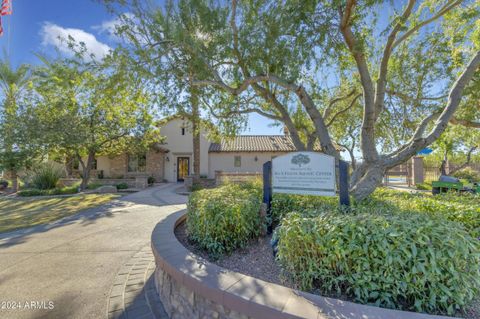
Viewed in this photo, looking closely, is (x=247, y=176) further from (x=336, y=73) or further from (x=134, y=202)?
(x=336, y=73)

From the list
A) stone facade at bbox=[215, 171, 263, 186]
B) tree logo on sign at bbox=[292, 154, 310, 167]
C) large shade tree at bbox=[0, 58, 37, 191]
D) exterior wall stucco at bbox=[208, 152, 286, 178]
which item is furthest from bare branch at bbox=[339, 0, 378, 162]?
large shade tree at bbox=[0, 58, 37, 191]

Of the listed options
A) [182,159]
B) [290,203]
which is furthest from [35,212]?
[182,159]

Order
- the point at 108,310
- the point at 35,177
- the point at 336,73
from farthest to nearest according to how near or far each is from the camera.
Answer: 1. the point at 35,177
2. the point at 336,73
3. the point at 108,310

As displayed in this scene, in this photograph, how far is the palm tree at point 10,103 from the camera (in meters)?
14.2

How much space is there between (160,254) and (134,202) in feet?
28.0

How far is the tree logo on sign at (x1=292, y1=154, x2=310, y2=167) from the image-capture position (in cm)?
382

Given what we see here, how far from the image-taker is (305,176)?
381 centimetres

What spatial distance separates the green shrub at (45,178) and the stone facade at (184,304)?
A: 15.9m

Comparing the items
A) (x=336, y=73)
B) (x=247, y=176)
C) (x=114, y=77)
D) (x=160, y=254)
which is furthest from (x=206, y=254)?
(x=247, y=176)

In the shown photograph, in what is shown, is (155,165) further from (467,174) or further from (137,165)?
(467,174)

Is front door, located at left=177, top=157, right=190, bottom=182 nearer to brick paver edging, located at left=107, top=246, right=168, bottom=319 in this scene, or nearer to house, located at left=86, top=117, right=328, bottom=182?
house, located at left=86, top=117, right=328, bottom=182

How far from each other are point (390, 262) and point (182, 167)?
2031 cm

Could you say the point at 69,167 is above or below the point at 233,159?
below

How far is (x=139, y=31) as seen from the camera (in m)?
5.16
